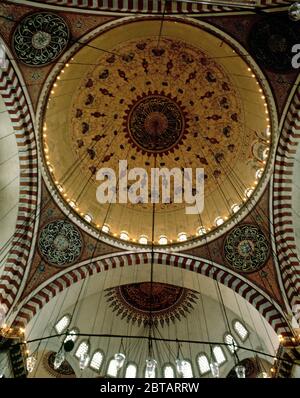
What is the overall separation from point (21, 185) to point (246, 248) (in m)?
6.61

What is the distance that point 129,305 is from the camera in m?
13.8

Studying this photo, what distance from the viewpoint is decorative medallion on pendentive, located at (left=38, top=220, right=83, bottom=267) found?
34.3 ft

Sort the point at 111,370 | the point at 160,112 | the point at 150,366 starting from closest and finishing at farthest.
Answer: the point at 150,366 < the point at 160,112 < the point at 111,370

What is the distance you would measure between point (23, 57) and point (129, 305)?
9.14m

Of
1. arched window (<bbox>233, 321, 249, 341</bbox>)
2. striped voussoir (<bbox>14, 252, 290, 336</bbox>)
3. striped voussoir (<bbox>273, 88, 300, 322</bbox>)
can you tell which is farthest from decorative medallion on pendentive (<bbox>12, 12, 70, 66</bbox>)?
arched window (<bbox>233, 321, 249, 341</bbox>)

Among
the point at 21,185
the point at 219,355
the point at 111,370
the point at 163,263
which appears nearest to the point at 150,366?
the point at 163,263

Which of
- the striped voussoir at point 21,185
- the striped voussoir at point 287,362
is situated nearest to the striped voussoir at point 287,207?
the striped voussoir at point 287,362

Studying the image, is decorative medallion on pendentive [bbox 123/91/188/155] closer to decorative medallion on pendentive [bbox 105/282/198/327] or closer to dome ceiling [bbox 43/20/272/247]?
dome ceiling [bbox 43/20/272/247]

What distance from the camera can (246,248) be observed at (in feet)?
35.4

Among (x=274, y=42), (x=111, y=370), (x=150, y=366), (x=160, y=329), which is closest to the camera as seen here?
(x=150, y=366)

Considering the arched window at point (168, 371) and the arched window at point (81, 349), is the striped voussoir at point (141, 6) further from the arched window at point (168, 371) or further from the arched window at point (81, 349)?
the arched window at point (168, 371)

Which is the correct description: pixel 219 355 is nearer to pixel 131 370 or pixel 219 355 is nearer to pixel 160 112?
pixel 131 370

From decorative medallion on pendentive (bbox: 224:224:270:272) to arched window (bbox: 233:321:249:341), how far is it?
2.43 metres
